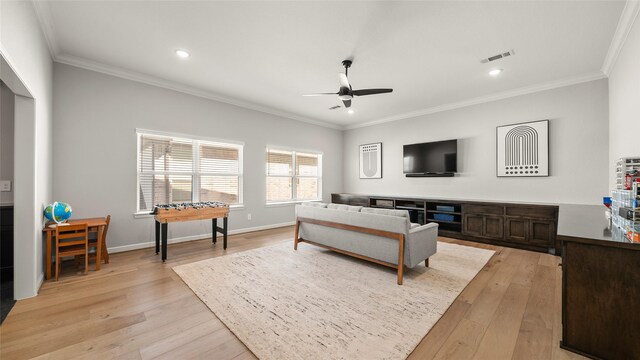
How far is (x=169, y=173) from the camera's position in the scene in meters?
4.51

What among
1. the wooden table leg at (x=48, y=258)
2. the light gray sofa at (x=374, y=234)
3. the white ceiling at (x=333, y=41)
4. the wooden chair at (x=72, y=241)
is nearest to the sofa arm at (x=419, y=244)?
the light gray sofa at (x=374, y=234)

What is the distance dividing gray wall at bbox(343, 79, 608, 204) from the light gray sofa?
8.66 feet

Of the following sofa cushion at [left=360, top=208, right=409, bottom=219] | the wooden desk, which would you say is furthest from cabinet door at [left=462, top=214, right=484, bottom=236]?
the wooden desk

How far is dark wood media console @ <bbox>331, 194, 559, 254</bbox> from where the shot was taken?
160 inches

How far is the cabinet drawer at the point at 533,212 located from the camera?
4008 mm

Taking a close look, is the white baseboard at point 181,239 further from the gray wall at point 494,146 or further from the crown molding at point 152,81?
the gray wall at point 494,146

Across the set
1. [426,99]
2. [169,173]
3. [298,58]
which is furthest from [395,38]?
[169,173]

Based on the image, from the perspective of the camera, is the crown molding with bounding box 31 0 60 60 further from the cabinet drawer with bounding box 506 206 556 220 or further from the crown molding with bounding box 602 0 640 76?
the cabinet drawer with bounding box 506 206 556 220

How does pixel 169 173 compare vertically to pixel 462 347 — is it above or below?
above

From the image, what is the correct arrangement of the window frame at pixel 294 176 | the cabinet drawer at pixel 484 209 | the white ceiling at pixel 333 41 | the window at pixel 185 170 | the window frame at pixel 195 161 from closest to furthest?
the white ceiling at pixel 333 41, the window frame at pixel 195 161, the window at pixel 185 170, the cabinet drawer at pixel 484 209, the window frame at pixel 294 176

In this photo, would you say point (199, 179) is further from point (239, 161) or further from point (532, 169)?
point (532, 169)

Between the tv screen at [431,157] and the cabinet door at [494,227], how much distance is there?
1.27 metres

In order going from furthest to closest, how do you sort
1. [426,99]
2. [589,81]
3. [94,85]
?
[426,99]
[589,81]
[94,85]

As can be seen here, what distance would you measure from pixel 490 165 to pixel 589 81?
1898 millimetres
